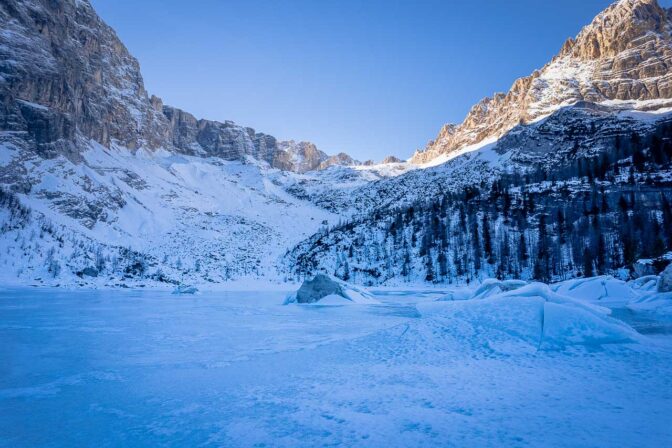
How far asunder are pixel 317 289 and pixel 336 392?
63.2ft

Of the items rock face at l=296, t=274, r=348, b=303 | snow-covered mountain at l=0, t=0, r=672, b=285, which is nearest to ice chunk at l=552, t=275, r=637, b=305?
rock face at l=296, t=274, r=348, b=303

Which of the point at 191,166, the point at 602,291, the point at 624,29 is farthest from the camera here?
the point at 624,29

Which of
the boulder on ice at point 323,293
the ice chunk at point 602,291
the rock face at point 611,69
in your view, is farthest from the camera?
the rock face at point 611,69

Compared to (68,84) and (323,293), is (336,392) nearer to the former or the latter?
(323,293)

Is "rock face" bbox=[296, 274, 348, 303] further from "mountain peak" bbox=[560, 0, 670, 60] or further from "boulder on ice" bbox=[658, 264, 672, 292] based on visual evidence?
"mountain peak" bbox=[560, 0, 670, 60]

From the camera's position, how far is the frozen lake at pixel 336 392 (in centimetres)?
383

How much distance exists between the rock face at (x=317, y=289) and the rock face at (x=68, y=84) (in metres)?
72.8

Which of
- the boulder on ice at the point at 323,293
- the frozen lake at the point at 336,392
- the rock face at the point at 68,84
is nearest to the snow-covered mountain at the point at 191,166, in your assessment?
the rock face at the point at 68,84

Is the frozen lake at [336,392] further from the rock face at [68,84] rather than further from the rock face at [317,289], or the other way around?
the rock face at [68,84]

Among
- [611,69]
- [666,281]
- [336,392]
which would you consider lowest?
[336,392]

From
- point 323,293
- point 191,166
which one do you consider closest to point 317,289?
point 323,293

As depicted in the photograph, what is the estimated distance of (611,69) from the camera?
5871 inches

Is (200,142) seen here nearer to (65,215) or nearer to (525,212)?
(65,215)

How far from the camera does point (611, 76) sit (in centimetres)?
14575
